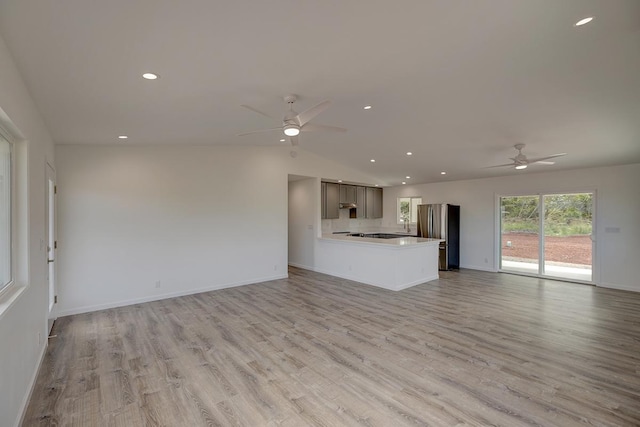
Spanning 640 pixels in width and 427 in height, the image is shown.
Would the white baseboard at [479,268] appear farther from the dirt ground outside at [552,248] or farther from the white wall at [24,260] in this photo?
the white wall at [24,260]

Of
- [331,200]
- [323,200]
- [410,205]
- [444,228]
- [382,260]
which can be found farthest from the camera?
[410,205]

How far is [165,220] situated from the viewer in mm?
5180

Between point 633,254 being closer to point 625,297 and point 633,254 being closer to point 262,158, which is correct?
point 625,297

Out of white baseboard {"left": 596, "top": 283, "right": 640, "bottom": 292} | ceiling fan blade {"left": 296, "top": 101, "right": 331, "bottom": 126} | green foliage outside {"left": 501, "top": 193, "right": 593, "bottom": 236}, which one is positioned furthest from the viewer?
green foliage outside {"left": 501, "top": 193, "right": 593, "bottom": 236}

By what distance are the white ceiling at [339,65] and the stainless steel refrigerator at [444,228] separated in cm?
322

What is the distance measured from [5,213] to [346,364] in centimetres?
308

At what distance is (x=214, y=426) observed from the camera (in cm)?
207

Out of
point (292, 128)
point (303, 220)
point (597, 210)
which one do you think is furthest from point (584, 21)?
point (303, 220)

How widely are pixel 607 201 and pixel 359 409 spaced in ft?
22.1

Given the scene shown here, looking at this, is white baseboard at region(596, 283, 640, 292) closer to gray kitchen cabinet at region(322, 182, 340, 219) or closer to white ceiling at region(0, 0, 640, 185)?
white ceiling at region(0, 0, 640, 185)

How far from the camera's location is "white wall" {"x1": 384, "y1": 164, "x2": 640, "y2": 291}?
566 centimetres

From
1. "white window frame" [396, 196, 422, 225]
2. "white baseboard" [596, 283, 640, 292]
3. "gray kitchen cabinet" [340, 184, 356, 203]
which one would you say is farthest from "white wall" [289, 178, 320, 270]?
"white baseboard" [596, 283, 640, 292]

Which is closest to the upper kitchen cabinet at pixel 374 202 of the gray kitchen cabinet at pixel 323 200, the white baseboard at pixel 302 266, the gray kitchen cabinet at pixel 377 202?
the gray kitchen cabinet at pixel 377 202

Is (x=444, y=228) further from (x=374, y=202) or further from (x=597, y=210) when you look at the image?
(x=597, y=210)
